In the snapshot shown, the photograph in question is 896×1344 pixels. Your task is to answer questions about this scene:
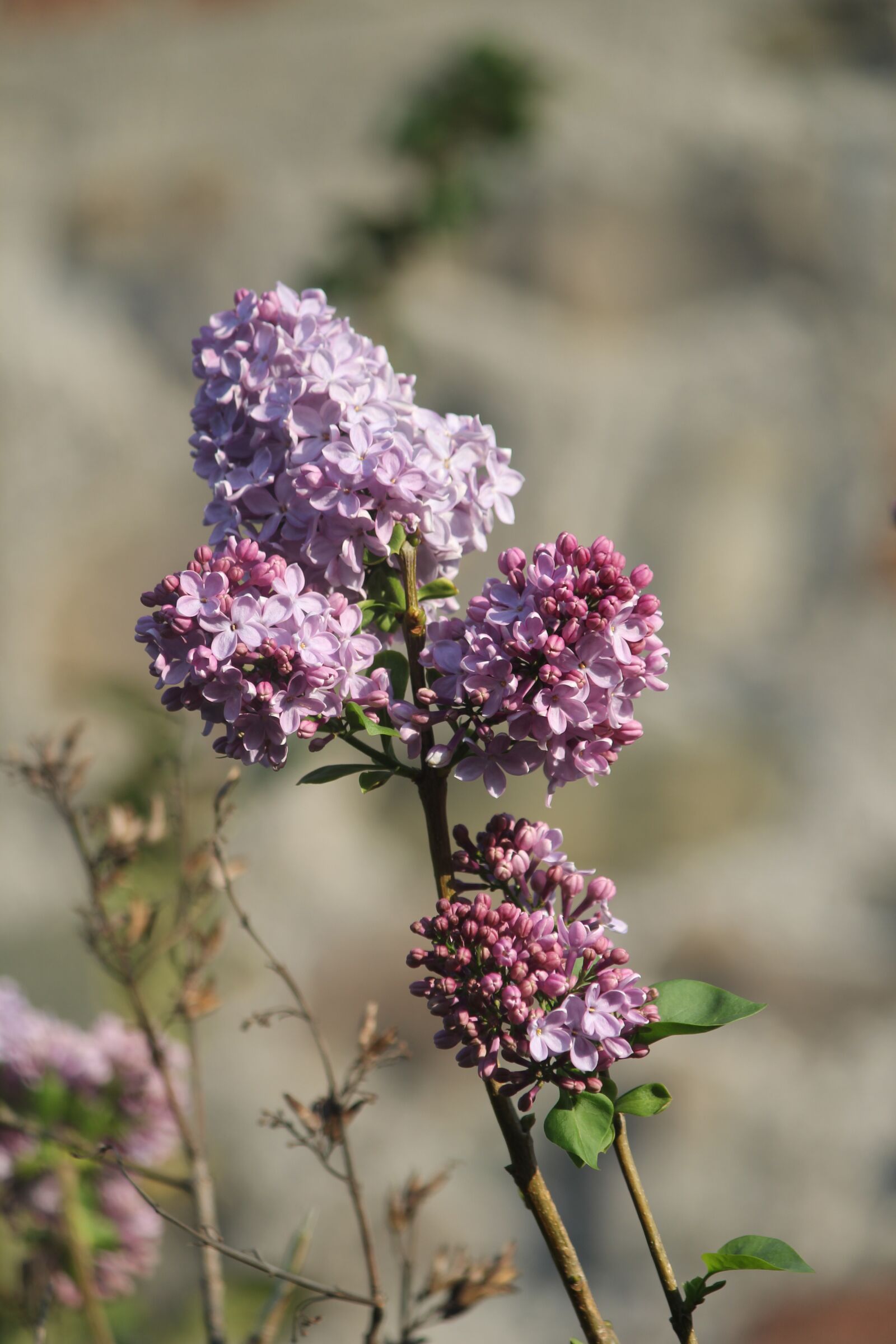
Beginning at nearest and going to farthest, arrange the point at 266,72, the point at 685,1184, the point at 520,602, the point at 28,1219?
the point at 520,602, the point at 28,1219, the point at 685,1184, the point at 266,72

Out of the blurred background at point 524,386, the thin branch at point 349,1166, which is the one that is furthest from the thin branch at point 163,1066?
the blurred background at point 524,386

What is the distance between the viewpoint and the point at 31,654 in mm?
2152

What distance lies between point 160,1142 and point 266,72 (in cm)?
210

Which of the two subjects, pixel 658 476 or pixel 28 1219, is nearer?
pixel 28 1219

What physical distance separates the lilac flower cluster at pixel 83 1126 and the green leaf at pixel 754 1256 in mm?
563

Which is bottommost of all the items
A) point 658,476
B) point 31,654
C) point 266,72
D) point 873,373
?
point 31,654

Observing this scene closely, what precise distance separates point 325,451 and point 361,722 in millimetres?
113

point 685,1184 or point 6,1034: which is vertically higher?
point 685,1184

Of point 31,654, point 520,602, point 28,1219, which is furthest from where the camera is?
point 31,654

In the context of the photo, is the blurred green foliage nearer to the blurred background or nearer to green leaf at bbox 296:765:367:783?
the blurred background

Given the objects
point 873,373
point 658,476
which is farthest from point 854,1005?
point 873,373

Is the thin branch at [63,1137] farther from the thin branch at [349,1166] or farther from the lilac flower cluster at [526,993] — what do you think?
the lilac flower cluster at [526,993]

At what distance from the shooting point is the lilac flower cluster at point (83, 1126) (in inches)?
35.2

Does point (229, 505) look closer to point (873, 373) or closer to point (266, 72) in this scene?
point (873, 373)
